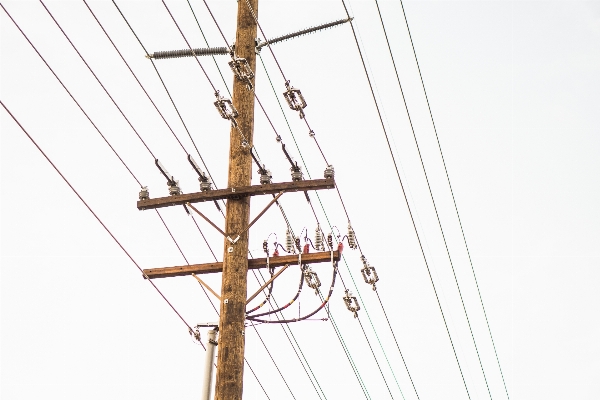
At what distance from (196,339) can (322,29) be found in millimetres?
5133

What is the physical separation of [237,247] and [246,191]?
815mm

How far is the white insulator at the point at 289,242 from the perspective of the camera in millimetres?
11727

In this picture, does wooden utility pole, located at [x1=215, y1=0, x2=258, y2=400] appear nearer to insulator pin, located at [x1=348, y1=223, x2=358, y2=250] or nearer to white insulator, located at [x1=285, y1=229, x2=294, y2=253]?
white insulator, located at [x1=285, y1=229, x2=294, y2=253]

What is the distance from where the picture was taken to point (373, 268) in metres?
13.2

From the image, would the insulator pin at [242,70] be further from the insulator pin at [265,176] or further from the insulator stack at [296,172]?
the insulator stack at [296,172]

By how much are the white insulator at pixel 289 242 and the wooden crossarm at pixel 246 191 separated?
0.62 meters

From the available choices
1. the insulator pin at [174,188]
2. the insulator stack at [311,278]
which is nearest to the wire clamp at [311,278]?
the insulator stack at [311,278]

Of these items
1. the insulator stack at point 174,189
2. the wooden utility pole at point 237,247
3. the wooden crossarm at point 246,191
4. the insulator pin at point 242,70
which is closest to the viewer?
the wooden utility pole at point 237,247

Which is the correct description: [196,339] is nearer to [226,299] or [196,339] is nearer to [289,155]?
[226,299]

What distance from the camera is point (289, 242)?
11773 millimetres

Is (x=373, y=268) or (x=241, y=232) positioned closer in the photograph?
(x=241, y=232)

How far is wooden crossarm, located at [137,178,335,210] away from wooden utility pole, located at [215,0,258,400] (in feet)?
0.45

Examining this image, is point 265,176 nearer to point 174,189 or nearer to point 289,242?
point 289,242

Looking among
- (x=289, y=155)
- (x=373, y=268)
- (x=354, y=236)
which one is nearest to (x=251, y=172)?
(x=289, y=155)
